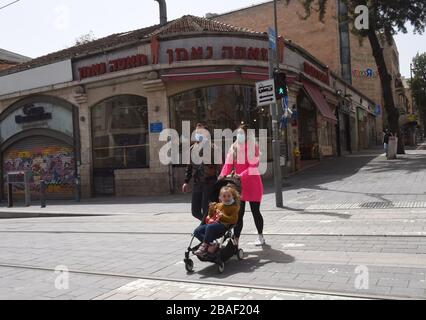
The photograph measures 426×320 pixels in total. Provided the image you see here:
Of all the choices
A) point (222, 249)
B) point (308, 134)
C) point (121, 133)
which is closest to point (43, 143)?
point (121, 133)

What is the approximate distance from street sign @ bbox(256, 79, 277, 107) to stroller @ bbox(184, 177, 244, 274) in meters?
5.17

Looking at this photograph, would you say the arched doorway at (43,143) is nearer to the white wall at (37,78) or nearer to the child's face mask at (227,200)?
the white wall at (37,78)

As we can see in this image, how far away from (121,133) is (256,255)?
13648 mm

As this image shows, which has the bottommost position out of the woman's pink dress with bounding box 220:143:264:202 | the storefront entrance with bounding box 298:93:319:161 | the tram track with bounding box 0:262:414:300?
the tram track with bounding box 0:262:414:300

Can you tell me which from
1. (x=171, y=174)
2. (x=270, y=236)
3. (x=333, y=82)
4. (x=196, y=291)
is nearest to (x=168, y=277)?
(x=196, y=291)

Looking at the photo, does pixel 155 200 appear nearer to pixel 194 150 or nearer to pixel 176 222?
pixel 176 222

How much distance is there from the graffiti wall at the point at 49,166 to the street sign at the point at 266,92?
11900 millimetres

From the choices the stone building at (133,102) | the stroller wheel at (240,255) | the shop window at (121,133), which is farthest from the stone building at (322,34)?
the stroller wheel at (240,255)

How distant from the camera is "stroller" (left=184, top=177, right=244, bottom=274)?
580cm

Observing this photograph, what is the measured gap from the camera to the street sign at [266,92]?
37.2ft

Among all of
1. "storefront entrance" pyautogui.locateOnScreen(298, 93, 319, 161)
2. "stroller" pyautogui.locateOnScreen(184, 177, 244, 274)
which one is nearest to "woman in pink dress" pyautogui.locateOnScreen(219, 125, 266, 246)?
→ "stroller" pyautogui.locateOnScreen(184, 177, 244, 274)

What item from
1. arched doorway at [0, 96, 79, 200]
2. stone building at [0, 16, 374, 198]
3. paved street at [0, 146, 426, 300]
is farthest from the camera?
arched doorway at [0, 96, 79, 200]

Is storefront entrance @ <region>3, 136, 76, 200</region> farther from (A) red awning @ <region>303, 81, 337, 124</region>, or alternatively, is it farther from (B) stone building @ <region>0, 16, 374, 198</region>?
(A) red awning @ <region>303, 81, 337, 124</region>

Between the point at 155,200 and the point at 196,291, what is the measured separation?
1128 cm
